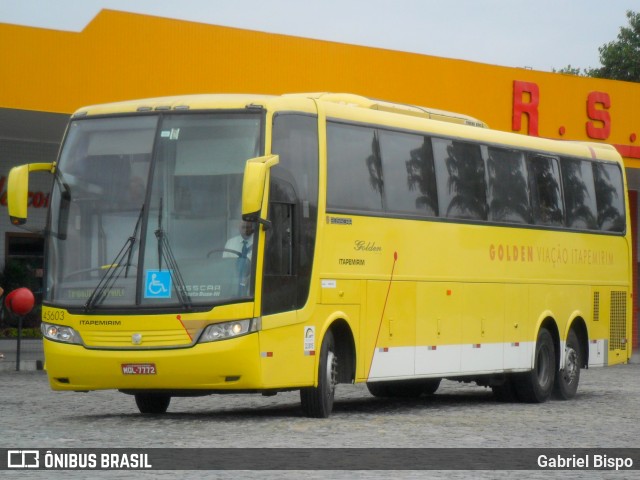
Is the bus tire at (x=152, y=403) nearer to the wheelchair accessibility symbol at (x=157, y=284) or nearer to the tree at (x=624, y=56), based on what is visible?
the wheelchair accessibility symbol at (x=157, y=284)

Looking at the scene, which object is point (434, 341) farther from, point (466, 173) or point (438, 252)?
point (466, 173)

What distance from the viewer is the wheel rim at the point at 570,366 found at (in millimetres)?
21906

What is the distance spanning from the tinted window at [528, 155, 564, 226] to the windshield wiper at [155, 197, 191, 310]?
7232 millimetres

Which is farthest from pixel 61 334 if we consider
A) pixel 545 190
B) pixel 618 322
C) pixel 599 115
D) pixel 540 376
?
pixel 599 115

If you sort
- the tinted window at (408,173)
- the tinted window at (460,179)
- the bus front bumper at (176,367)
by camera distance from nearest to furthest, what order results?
the bus front bumper at (176,367) < the tinted window at (408,173) < the tinted window at (460,179)

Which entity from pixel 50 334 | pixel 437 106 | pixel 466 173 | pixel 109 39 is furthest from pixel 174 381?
pixel 437 106

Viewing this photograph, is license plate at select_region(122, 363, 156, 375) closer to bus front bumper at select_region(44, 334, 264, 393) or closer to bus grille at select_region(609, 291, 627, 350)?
bus front bumper at select_region(44, 334, 264, 393)

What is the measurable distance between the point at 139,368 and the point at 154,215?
1472 mm

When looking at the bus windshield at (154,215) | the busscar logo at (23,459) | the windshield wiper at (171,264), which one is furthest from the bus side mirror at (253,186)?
the busscar logo at (23,459)

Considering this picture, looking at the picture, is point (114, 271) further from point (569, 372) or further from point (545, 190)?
point (569, 372)

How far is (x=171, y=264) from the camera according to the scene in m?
15.2

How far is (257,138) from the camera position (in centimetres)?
1553

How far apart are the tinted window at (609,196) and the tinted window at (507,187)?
94.7 inches

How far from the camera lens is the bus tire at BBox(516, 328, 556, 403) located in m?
20.8
